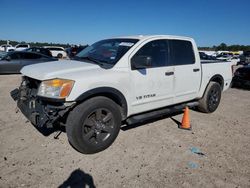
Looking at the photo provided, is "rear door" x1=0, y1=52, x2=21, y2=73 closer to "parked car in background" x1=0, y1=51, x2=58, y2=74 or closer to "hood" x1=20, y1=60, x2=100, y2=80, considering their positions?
"parked car in background" x1=0, y1=51, x2=58, y2=74

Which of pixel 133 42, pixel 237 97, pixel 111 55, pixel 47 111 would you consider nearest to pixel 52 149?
pixel 47 111

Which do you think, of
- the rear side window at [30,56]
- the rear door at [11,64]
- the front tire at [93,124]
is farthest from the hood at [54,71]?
the rear side window at [30,56]

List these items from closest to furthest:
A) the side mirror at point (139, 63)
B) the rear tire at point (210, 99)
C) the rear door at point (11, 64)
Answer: the side mirror at point (139, 63), the rear tire at point (210, 99), the rear door at point (11, 64)

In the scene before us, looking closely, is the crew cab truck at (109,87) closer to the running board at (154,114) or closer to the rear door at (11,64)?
the running board at (154,114)

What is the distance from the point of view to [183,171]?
3.17m

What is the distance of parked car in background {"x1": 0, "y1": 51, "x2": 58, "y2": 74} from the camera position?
40.6ft

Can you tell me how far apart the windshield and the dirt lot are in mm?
1543

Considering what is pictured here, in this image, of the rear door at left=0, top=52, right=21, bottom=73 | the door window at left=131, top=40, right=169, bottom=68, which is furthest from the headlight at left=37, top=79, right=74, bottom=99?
the rear door at left=0, top=52, right=21, bottom=73

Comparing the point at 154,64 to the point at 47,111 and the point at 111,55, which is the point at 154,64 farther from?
the point at 47,111

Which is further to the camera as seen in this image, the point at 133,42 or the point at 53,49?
the point at 53,49

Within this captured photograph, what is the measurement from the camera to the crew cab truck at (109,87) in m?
3.29

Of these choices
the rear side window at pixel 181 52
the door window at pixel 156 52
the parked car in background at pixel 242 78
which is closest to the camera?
the door window at pixel 156 52

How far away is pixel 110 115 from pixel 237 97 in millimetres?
6503

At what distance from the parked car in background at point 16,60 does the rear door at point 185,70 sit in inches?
404
